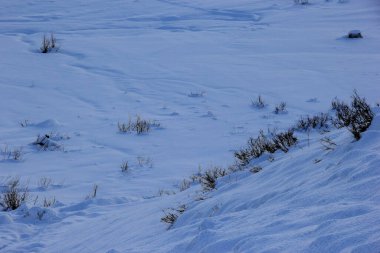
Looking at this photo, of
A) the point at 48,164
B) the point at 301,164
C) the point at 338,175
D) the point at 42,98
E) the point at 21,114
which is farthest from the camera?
the point at 42,98

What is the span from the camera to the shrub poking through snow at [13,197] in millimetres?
4879

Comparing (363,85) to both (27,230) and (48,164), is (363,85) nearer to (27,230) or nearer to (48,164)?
(48,164)

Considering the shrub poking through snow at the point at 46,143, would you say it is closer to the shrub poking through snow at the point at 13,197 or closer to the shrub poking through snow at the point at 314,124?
the shrub poking through snow at the point at 13,197

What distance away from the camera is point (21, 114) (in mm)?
7688

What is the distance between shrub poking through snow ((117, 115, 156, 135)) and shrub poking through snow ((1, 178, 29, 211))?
2.18 meters

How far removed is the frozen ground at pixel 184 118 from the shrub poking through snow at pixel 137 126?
0.37 ft

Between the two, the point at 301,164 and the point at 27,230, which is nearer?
the point at 301,164

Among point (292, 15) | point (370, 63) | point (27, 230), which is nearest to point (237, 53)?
point (370, 63)

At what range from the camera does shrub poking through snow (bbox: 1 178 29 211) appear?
4.88 metres

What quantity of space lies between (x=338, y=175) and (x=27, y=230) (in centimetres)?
278

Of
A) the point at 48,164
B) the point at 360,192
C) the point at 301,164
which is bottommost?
the point at 48,164

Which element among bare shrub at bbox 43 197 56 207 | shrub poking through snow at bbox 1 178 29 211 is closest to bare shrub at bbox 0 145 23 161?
shrub poking through snow at bbox 1 178 29 211

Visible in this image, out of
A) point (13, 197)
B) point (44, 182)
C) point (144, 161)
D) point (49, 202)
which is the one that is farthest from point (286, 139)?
point (13, 197)

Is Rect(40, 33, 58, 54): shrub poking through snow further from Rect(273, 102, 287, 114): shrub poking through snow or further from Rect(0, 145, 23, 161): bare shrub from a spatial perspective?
Rect(273, 102, 287, 114): shrub poking through snow
